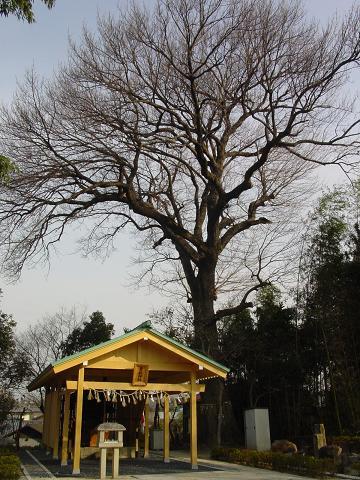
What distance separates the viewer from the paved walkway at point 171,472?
30.0 feet

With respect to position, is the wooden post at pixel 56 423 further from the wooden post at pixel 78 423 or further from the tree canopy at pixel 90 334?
the tree canopy at pixel 90 334

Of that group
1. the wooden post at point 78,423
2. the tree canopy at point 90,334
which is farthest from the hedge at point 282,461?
the tree canopy at point 90,334

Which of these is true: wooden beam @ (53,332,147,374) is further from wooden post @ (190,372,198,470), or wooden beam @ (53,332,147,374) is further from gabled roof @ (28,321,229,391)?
wooden post @ (190,372,198,470)

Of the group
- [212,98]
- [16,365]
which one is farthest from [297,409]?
[16,365]

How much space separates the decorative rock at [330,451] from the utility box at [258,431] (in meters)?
3.82

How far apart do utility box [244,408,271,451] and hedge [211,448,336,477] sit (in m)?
1.93

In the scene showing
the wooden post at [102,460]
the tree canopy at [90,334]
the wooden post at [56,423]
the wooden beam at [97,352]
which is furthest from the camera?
the tree canopy at [90,334]

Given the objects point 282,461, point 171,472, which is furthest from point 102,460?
point 282,461

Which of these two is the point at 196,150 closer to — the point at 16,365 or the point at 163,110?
the point at 163,110

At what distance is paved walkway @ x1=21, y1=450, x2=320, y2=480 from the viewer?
913 cm

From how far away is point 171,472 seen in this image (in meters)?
10.0

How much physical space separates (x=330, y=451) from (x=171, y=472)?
11.8ft

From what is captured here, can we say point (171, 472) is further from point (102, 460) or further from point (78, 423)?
point (78, 423)

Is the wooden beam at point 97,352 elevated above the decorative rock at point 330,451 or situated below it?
above
